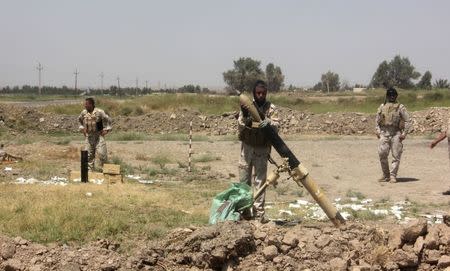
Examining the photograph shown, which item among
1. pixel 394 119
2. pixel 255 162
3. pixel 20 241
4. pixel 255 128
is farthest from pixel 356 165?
pixel 20 241

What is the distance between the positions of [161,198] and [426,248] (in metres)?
5.17

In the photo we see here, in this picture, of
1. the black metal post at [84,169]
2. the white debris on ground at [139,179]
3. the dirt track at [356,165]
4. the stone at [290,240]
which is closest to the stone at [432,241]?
the stone at [290,240]

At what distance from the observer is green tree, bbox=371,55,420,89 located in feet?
263

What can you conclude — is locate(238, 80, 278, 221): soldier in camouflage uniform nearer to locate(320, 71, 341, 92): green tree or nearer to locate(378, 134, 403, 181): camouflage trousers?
locate(378, 134, 403, 181): camouflage trousers

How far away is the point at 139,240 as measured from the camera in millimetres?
7707

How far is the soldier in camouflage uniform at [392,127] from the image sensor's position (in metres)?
12.6

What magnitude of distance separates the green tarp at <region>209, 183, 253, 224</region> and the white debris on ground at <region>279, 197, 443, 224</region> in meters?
2.01

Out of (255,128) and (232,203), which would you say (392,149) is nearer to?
(255,128)

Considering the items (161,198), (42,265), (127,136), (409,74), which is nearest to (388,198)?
(161,198)

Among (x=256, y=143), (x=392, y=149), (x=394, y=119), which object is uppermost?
(x=394, y=119)

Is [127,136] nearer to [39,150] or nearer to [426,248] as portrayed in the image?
[39,150]

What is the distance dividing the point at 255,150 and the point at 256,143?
0.15m

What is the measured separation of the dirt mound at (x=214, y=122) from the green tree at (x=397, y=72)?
158ft

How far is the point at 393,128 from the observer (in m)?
12.8
